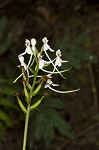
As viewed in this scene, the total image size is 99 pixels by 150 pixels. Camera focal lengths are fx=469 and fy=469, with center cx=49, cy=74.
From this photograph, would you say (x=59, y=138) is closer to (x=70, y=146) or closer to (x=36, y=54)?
(x=70, y=146)

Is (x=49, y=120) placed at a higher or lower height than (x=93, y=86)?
lower

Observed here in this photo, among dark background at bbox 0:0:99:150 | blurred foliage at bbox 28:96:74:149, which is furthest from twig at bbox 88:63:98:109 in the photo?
blurred foliage at bbox 28:96:74:149

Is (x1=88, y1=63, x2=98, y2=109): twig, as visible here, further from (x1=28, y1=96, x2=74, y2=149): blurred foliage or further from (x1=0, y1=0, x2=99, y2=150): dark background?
(x1=28, y1=96, x2=74, y2=149): blurred foliage

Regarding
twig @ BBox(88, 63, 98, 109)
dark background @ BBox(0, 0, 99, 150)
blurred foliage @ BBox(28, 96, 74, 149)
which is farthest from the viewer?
twig @ BBox(88, 63, 98, 109)

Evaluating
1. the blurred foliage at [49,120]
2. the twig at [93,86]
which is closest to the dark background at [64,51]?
the twig at [93,86]

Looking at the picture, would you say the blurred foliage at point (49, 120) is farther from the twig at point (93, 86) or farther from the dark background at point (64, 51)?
the twig at point (93, 86)

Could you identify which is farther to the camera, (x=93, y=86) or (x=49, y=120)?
(x=93, y=86)

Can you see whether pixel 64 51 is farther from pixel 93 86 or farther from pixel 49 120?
pixel 93 86

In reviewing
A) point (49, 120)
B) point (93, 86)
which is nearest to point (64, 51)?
point (49, 120)

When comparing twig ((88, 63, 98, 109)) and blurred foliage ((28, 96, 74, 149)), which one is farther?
twig ((88, 63, 98, 109))

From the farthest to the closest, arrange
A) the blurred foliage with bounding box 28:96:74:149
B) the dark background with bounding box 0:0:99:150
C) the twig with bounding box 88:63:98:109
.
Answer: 1. the twig with bounding box 88:63:98:109
2. the dark background with bounding box 0:0:99:150
3. the blurred foliage with bounding box 28:96:74:149

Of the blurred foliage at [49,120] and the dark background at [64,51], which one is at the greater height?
the dark background at [64,51]

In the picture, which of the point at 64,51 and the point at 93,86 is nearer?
the point at 64,51
